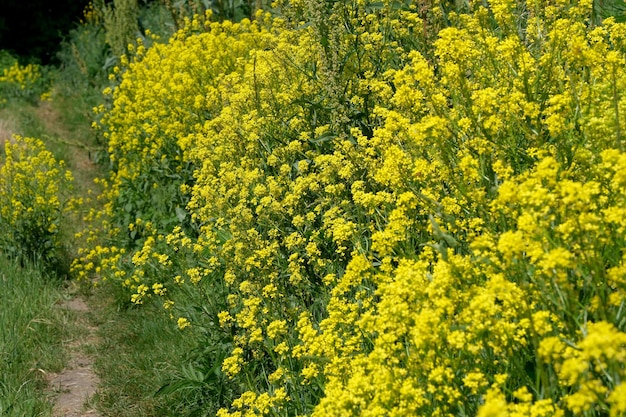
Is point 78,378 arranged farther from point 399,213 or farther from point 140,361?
point 399,213

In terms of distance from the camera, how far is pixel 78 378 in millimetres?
4801

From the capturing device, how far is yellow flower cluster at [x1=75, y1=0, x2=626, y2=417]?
2.26 metres

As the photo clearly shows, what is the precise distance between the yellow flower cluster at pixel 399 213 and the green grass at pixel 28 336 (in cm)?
48

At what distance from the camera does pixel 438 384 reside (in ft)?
8.07

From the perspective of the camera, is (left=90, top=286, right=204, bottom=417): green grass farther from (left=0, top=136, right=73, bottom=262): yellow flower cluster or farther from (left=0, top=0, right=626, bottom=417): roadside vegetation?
(left=0, top=136, right=73, bottom=262): yellow flower cluster

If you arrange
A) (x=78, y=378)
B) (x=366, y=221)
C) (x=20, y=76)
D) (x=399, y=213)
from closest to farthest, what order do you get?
(x=399, y=213)
(x=366, y=221)
(x=78, y=378)
(x=20, y=76)

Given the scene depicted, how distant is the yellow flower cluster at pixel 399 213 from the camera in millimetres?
2260

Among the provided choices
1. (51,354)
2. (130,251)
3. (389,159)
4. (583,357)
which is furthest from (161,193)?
(583,357)

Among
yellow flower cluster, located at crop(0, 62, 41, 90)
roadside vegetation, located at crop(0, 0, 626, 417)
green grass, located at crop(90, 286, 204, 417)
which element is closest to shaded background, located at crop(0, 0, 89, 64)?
yellow flower cluster, located at crop(0, 62, 41, 90)

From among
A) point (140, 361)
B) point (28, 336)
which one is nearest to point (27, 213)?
point (28, 336)

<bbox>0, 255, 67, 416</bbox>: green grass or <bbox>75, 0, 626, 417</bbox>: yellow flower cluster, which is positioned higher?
<bbox>75, 0, 626, 417</bbox>: yellow flower cluster

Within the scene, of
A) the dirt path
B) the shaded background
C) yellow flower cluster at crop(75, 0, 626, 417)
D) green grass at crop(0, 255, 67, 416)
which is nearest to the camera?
yellow flower cluster at crop(75, 0, 626, 417)

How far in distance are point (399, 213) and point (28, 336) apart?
2.99m

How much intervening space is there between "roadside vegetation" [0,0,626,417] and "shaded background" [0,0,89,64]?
5625 mm
